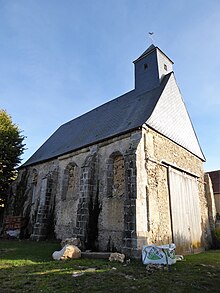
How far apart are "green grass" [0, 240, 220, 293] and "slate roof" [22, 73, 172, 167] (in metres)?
5.60

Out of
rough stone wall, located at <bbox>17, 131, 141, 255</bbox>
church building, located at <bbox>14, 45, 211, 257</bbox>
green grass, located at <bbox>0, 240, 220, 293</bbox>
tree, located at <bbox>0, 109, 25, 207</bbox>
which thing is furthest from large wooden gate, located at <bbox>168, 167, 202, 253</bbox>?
tree, located at <bbox>0, 109, 25, 207</bbox>

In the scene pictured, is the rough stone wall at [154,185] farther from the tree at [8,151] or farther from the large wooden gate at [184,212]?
the tree at [8,151]

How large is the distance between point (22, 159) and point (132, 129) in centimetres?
1106

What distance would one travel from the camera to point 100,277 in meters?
5.34

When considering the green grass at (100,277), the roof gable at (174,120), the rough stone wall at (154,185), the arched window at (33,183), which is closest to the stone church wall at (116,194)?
the rough stone wall at (154,185)

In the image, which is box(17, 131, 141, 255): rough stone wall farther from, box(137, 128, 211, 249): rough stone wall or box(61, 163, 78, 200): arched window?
box(137, 128, 211, 249): rough stone wall

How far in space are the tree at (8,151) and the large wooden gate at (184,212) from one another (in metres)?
11.9

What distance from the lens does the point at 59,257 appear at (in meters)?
7.48

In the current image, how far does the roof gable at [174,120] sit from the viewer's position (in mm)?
11134

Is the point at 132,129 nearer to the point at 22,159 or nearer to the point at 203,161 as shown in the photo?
the point at 203,161

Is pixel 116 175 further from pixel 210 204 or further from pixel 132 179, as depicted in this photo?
pixel 210 204

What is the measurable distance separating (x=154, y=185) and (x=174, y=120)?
4.73 metres

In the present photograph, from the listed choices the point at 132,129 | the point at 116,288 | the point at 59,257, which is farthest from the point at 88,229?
the point at 116,288

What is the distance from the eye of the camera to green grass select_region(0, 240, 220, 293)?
4.62 m
